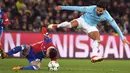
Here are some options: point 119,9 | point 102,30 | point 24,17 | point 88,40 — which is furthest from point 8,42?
point 119,9

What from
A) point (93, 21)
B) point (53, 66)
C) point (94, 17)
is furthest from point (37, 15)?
point (53, 66)

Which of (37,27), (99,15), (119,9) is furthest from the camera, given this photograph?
(119,9)

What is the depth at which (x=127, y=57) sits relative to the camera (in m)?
24.0

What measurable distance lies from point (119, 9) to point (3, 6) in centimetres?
650

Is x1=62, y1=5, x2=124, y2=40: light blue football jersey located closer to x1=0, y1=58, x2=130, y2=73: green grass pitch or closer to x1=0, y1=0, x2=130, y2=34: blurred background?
x1=0, y1=58, x2=130, y2=73: green grass pitch

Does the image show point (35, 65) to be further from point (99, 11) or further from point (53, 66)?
point (99, 11)

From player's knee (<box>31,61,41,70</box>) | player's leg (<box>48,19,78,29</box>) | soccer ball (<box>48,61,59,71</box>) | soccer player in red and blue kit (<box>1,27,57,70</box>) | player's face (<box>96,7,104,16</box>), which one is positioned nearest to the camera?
soccer ball (<box>48,61,59,71</box>)

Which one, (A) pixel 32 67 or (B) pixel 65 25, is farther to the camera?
(B) pixel 65 25

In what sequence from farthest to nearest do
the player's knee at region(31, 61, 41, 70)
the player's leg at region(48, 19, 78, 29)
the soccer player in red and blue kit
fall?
the player's leg at region(48, 19, 78, 29) → the player's knee at region(31, 61, 41, 70) → the soccer player in red and blue kit

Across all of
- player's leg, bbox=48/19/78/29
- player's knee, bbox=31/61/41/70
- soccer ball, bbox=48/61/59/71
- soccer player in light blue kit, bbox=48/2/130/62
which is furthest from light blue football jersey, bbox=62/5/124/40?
player's knee, bbox=31/61/41/70

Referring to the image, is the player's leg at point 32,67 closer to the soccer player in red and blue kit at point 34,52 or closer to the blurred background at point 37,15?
the soccer player in red and blue kit at point 34,52

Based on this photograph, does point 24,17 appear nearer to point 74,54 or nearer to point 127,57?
point 74,54

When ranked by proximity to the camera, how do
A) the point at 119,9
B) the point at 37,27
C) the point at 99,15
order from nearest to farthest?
1. the point at 99,15
2. the point at 37,27
3. the point at 119,9

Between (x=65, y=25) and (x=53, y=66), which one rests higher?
(x=65, y=25)
